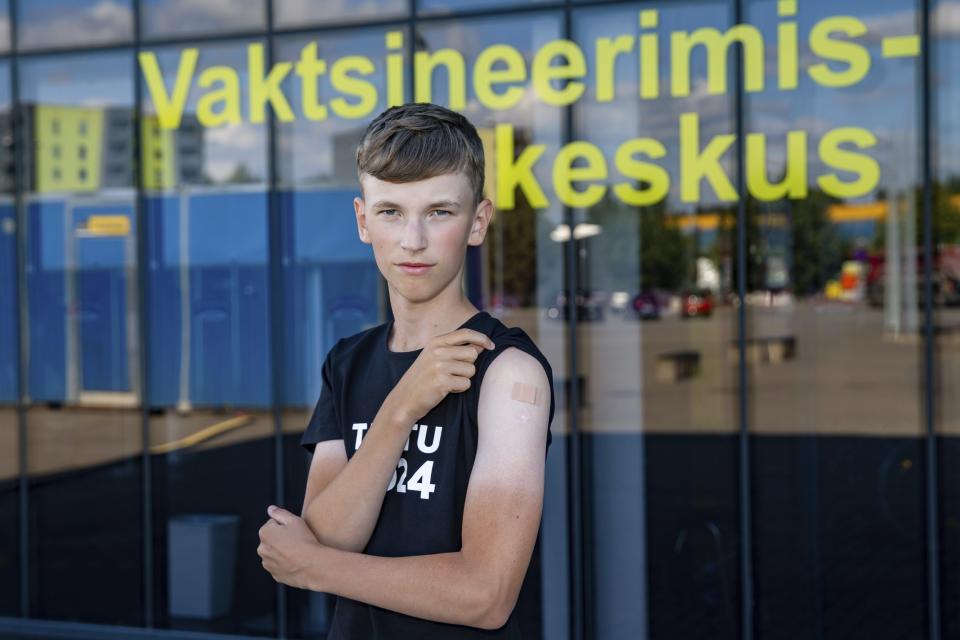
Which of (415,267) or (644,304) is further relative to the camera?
(644,304)

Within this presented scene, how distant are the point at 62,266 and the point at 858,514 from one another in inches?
173

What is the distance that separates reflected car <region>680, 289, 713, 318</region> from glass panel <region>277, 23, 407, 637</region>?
5.03 ft

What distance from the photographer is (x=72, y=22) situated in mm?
6836

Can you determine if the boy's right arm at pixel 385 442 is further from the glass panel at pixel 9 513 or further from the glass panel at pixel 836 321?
the glass panel at pixel 9 513

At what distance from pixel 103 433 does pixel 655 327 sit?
311cm

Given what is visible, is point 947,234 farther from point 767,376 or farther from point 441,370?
point 441,370

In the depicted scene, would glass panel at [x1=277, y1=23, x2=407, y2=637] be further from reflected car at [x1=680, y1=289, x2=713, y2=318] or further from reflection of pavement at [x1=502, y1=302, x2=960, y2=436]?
reflected car at [x1=680, y1=289, x2=713, y2=318]

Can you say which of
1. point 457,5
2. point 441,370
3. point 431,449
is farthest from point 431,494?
point 457,5

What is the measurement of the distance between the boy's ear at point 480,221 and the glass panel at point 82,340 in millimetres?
5130

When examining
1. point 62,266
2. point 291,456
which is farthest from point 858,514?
point 62,266

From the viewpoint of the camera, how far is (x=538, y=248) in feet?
19.7

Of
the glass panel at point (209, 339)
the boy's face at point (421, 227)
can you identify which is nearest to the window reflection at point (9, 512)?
the glass panel at point (209, 339)

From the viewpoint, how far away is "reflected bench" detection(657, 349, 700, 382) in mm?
5844

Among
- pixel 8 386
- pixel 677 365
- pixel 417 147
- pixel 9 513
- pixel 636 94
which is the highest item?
pixel 636 94
